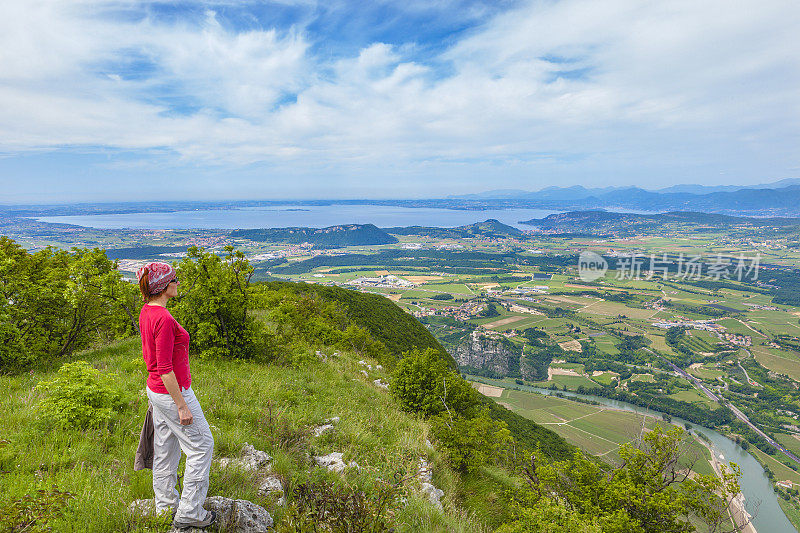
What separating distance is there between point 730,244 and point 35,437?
715ft

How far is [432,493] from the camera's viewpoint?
17.0ft

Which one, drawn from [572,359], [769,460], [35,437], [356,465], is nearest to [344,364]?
[356,465]

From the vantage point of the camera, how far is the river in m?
27.0

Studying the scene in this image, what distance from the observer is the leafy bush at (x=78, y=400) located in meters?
4.77

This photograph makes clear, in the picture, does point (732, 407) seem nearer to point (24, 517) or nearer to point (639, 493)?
point (639, 493)

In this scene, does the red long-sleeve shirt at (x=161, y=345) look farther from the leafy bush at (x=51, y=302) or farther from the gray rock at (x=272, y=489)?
the leafy bush at (x=51, y=302)

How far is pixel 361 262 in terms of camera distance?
141 metres

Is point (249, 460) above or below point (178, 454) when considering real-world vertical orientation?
below

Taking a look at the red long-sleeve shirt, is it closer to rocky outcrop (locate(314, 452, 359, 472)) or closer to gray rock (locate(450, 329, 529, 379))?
rocky outcrop (locate(314, 452, 359, 472))

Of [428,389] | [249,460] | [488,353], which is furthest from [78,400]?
[488,353]

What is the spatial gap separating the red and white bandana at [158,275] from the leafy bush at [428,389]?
7.90 meters

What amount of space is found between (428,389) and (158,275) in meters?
8.31

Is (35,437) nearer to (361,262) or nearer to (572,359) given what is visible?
(572,359)

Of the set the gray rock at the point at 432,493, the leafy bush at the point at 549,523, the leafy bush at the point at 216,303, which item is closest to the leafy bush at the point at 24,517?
the gray rock at the point at 432,493
